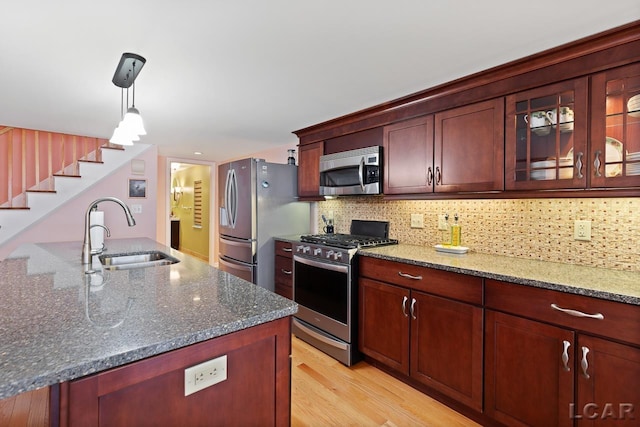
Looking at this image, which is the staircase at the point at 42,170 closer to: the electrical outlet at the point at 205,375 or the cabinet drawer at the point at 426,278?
the cabinet drawer at the point at 426,278

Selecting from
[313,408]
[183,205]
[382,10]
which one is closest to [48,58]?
[382,10]

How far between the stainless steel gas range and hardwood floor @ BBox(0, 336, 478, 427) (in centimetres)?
19

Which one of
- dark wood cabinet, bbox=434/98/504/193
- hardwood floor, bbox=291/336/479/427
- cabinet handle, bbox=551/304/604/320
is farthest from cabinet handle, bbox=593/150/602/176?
hardwood floor, bbox=291/336/479/427

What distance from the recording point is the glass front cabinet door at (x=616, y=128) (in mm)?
1518

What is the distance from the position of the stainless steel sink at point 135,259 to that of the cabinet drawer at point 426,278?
4.52ft

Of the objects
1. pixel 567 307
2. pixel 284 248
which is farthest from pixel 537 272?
pixel 284 248

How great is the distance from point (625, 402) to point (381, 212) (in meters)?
2.02

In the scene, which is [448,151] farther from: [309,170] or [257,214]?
[257,214]

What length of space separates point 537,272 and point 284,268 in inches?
87.5

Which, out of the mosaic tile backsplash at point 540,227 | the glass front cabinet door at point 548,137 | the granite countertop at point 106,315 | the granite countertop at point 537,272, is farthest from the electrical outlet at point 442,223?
the granite countertop at point 106,315

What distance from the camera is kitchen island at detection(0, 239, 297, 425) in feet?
2.23

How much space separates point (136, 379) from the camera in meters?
0.76

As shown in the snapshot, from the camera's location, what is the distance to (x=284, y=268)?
3258 mm

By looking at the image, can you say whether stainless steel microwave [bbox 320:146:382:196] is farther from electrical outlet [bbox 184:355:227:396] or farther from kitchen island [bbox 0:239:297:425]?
electrical outlet [bbox 184:355:227:396]
